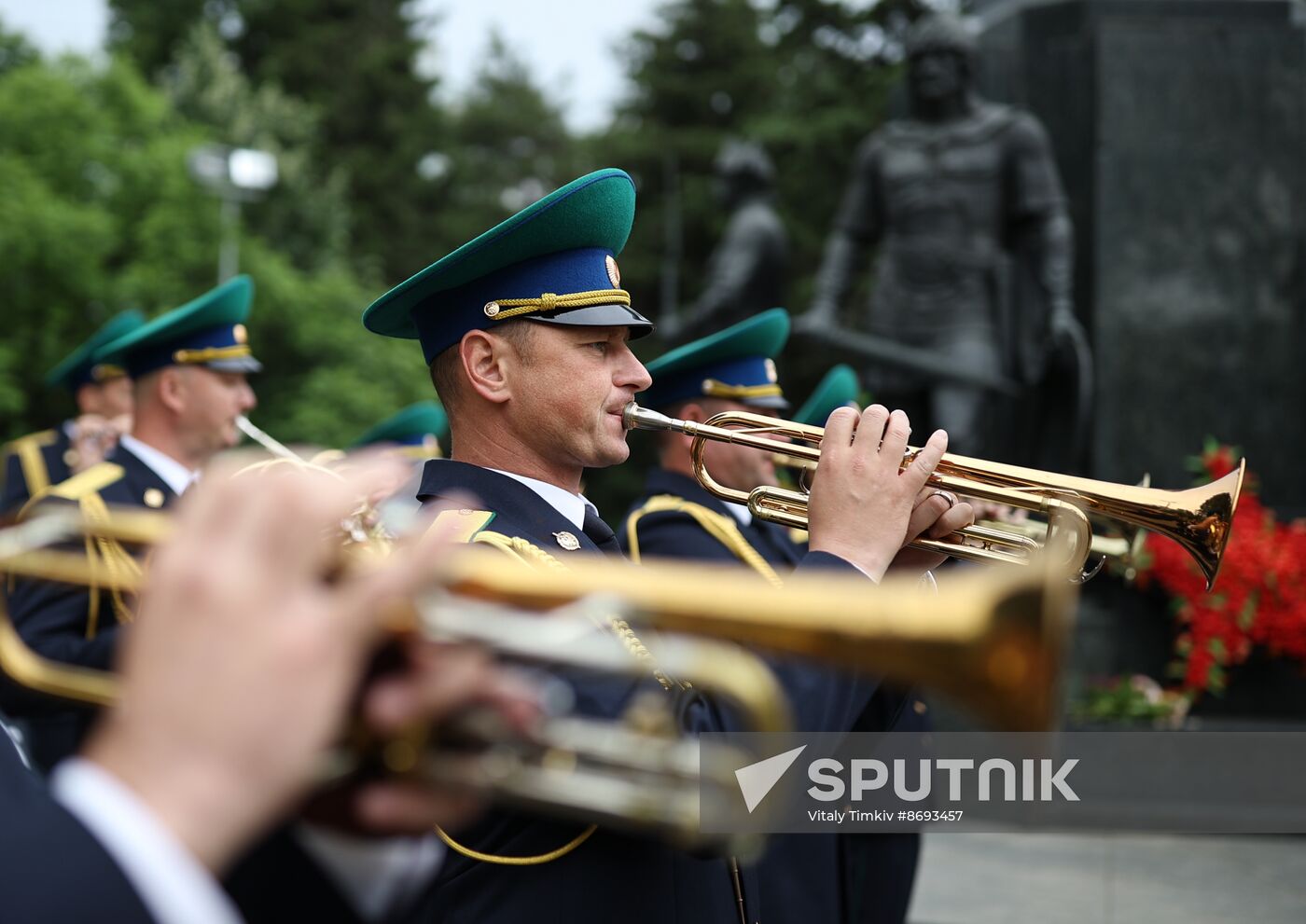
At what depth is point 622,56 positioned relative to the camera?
1324 inches

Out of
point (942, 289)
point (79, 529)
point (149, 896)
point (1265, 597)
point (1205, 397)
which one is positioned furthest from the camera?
point (942, 289)

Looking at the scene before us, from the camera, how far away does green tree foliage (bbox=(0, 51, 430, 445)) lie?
22.5 meters

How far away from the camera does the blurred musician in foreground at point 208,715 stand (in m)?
0.99

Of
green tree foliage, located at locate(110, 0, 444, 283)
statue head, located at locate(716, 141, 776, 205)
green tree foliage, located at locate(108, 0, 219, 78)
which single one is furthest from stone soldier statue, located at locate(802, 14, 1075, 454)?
green tree foliage, located at locate(108, 0, 219, 78)

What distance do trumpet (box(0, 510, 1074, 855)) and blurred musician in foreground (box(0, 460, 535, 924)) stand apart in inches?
3.5

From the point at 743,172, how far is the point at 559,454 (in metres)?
13.6

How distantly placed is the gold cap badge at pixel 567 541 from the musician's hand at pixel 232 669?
1372 millimetres

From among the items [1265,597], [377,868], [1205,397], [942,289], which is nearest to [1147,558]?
[1265,597]

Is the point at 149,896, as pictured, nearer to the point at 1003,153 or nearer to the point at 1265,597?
the point at 1265,597

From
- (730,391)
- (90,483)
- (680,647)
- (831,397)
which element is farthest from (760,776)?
(831,397)

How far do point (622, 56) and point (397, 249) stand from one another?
7.34 meters

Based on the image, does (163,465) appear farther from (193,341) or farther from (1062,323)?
(1062,323)

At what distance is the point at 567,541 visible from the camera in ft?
7.95

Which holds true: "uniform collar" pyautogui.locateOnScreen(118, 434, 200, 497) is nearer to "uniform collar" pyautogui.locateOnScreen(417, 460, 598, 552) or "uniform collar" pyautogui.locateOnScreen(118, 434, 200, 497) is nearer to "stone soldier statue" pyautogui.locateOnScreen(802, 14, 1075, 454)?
"uniform collar" pyautogui.locateOnScreen(417, 460, 598, 552)
